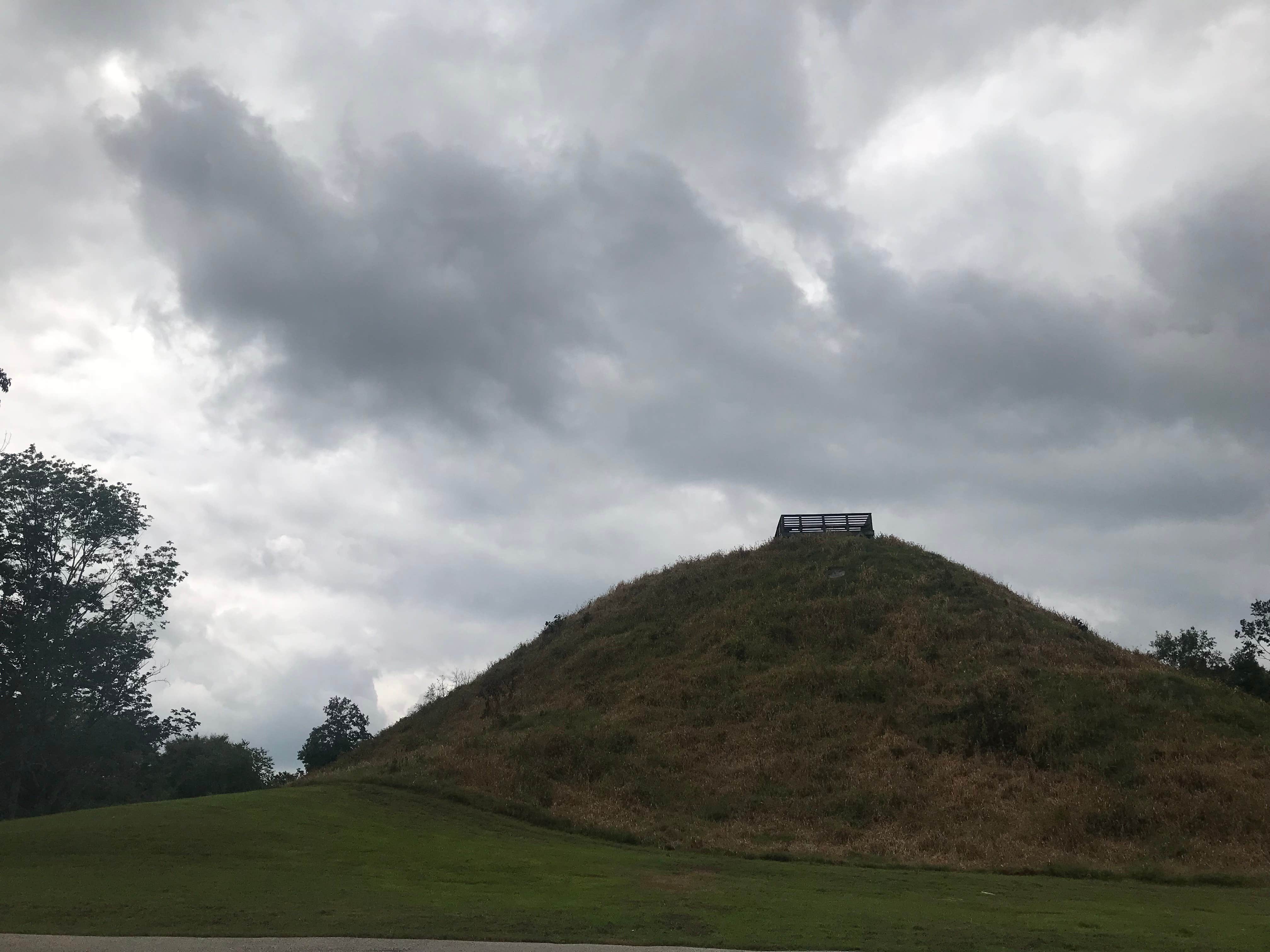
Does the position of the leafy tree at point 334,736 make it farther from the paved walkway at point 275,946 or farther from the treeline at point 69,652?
the paved walkway at point 275,946

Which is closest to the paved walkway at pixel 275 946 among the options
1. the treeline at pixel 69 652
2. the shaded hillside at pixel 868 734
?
the shaded hillside at pixel 868 734

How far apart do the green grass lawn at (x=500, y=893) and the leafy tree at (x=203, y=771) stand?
30.0 metres

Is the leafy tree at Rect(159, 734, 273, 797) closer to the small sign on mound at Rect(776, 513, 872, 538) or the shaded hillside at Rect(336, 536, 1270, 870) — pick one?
the shaded hillside at Rect(336, 536, 1270, 870)

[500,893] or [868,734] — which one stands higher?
[868,734]

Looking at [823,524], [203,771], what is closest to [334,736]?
[203,771]

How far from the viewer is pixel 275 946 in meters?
12.4

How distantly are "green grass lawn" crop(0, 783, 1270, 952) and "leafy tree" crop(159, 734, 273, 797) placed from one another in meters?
30.0

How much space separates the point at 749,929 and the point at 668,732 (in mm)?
23917

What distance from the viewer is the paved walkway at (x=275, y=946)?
12070 mm

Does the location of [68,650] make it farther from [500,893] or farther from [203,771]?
[500,893]

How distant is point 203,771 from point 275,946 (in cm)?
4605

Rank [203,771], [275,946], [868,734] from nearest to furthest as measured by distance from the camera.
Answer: [275,946] < [868,734] < [203,771]

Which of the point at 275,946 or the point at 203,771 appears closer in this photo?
the point at 275,946

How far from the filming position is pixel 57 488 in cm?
4228
